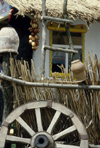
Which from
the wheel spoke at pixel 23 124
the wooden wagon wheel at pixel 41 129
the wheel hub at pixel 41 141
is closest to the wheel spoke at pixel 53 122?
the wooden wagon wheel at pixel 41 129

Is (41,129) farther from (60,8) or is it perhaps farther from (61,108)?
(60,8)

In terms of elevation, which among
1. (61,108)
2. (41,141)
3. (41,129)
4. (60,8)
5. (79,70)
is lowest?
(41,141)

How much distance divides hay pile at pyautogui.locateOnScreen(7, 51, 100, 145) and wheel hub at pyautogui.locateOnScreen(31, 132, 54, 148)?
274 mm

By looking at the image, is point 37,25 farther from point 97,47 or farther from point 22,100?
point 22,100

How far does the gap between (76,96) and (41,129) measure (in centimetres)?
56

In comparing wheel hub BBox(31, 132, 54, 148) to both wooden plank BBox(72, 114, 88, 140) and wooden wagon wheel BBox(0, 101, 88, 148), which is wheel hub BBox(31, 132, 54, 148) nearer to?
wooden wagon wheel BBox(0, 101, 88, 148)

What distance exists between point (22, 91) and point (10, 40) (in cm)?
69

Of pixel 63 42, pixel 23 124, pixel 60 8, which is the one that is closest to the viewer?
pixel 23 124

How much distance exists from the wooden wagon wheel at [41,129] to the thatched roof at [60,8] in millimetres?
2869

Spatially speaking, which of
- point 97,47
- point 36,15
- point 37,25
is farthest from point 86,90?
point 97,47

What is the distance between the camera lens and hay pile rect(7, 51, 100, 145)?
3.35 meters

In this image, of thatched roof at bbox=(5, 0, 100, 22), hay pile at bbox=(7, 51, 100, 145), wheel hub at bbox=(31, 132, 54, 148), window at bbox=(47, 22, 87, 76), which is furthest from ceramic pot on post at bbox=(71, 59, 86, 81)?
window at bbox=(47, 22, 87, 76)

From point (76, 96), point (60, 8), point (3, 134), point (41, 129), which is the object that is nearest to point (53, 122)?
point (41, 129)

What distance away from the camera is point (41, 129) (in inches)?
130
